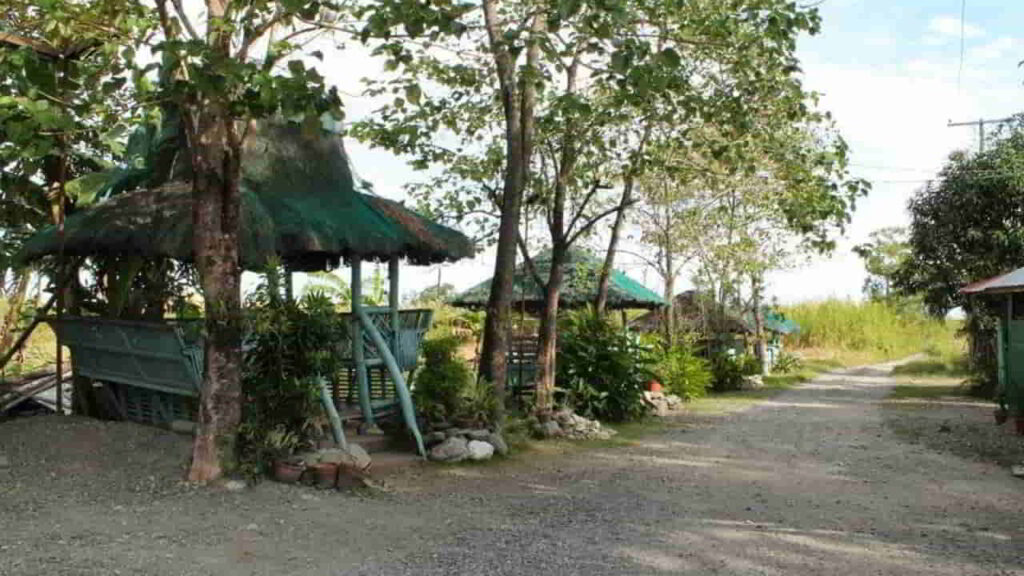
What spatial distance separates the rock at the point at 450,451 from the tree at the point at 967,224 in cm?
1301

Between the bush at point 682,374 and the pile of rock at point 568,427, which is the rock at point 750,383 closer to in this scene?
the bush at point 682,374

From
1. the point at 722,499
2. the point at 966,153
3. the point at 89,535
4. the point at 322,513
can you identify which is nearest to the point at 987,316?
the point at 966,153

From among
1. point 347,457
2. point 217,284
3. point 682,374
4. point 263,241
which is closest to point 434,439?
point 347,457

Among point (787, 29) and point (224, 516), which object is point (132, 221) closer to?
point (224, 516)

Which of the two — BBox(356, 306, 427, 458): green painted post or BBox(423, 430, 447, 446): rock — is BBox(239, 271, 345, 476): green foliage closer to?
BBox(356, 306, 427, 458): green painted post

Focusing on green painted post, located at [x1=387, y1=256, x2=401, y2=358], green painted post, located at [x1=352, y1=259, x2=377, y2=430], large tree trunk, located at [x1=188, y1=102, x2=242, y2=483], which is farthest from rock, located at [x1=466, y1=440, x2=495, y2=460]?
large tree trunk, located at [x1=188, y1=102, x2=242, y2=483]

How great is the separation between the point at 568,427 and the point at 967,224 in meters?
11.6

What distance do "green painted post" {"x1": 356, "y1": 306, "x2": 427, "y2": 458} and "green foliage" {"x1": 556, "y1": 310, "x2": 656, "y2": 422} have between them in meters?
4.55

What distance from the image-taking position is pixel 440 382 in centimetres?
1106

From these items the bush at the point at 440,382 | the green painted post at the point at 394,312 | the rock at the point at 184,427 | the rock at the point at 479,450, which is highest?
the green painted post at the point at 394,312

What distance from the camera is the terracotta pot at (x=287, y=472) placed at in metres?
8.09

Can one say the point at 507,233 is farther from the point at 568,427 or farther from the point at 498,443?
the point at 568,427

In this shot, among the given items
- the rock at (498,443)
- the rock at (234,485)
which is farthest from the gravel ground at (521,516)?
the rock at (498,443)

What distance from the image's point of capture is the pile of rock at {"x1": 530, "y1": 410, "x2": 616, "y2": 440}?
12.8 m
